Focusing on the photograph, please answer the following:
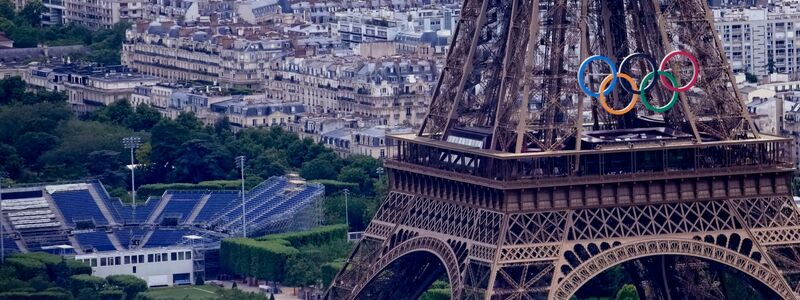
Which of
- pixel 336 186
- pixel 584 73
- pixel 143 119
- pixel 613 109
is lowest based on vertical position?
pixel 336 186

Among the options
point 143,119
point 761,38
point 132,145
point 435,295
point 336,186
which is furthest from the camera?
point 761,38

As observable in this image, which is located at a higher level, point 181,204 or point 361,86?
point 361,86

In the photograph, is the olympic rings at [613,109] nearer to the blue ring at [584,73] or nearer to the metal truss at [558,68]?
the blue ring at [584,73]

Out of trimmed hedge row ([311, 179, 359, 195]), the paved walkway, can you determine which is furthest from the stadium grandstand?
the paved walkway

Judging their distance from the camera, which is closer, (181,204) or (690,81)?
(690,81)

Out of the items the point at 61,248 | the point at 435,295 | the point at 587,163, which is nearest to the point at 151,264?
the point at 61,248

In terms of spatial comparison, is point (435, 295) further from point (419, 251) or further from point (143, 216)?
point (143, 216)

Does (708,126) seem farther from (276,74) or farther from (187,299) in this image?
(276,74)
